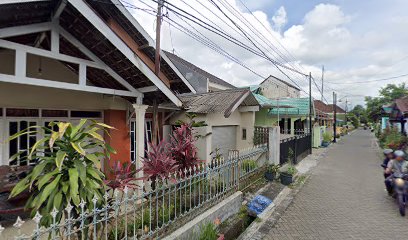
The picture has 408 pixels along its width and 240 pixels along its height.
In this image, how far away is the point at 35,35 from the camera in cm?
479

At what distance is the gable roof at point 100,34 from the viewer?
390 centimetres

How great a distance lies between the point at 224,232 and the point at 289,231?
1.45 metres

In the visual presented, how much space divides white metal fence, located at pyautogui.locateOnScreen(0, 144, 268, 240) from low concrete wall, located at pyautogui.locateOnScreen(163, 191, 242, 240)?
7.1 inches

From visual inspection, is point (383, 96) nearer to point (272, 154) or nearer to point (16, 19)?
point (272, 154)

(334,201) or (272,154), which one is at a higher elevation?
(272,154)

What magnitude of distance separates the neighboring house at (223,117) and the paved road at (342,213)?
3243mm

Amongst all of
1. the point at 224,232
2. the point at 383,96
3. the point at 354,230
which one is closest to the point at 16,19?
the point at 224,232

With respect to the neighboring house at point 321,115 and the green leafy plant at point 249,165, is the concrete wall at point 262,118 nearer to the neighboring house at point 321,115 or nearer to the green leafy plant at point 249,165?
the green leafy plant at point 249,165

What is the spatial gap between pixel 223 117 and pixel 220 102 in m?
0.93

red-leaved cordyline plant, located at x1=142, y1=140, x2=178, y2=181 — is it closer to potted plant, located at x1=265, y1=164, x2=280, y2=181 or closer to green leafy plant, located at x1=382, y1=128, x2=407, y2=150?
potted plant, located at x1=265, y1=164, x2=280, y2=181

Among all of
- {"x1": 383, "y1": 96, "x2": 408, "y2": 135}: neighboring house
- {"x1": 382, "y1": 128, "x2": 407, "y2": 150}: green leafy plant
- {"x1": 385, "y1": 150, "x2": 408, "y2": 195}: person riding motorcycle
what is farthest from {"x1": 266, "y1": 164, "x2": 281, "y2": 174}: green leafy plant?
{"x1": 383, "y1": 96, "x2": 408, "y2": 135}: neighboring house

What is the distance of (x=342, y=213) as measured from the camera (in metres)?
5.78

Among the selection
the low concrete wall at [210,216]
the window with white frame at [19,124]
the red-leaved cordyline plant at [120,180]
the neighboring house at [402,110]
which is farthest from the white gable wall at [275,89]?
the red-leaved cordyline plant at [120,180]

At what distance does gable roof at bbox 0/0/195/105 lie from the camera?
153 inches
